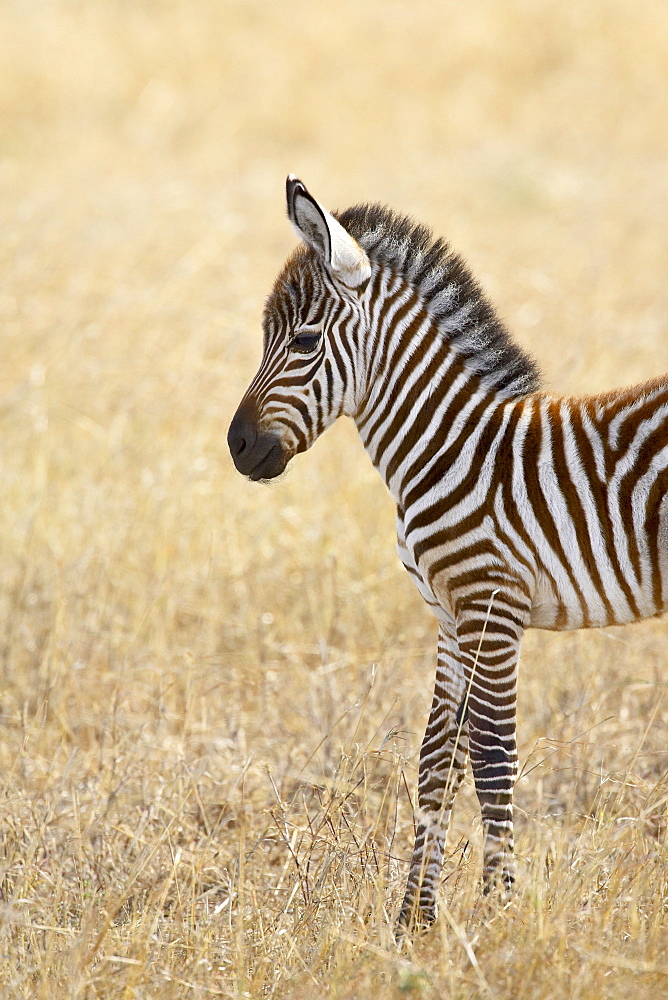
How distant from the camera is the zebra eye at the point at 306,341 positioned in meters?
3.84

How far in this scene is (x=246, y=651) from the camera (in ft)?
20.6

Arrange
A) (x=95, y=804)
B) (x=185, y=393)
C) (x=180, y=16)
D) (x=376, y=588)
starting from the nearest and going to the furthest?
(x=95, y=804) → (x=376, y=588) → (x=185, y=393) → (x=180, y=16)

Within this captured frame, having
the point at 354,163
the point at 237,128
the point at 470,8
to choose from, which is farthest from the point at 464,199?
the point at 470,8

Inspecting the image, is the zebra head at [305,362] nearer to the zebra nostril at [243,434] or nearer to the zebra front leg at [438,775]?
the zebra nostril at [243,434]

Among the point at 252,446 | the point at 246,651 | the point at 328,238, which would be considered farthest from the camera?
the point at 246,651

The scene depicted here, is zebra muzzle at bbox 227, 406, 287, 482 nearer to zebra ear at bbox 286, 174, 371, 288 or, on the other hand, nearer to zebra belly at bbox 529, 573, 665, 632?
zebra ear at bbox 286, 174, 371, 288

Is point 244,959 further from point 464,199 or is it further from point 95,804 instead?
point 464,199

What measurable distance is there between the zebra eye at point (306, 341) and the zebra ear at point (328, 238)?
0.22m

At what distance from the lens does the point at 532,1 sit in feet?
82.7

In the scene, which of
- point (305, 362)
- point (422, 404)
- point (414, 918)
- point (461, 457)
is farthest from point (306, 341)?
point (414, 918)

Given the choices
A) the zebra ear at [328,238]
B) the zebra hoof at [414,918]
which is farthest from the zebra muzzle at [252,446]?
the zebra hoof at [414,918]

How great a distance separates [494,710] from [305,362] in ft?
4.68

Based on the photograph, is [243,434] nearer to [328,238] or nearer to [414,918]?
[328,238]

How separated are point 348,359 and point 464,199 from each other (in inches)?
491
